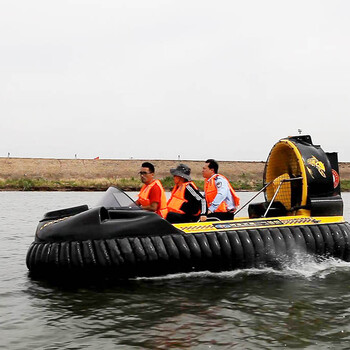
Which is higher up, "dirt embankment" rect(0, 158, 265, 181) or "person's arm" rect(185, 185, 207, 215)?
"dirt embankment" rect(0, 158, 265, 181)

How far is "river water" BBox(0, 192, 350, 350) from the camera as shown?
380cm

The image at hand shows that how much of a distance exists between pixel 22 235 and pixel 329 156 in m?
5.69

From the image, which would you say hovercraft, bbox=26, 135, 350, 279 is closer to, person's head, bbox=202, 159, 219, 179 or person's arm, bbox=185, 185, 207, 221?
person's arm, bbox=185, 185, 207, 221

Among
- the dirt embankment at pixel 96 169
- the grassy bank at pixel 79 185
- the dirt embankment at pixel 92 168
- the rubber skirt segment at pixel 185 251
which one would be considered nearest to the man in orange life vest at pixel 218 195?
the rubber skirt segment at pixel 185 251

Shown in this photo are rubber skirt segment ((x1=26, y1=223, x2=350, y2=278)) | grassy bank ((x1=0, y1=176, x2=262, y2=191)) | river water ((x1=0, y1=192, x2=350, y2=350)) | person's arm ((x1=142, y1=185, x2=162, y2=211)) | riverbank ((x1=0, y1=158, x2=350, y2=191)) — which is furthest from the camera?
riverbank ((x1=0, y1=158, x2=350, y2=191))

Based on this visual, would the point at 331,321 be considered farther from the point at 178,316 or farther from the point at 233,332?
the point at 178,316

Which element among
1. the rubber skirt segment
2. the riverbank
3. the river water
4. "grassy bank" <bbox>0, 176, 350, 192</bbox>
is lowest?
the river water

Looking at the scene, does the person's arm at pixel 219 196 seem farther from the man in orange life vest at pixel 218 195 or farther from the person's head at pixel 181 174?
the person's head at pixel 181 174

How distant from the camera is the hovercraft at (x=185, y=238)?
18.1ft

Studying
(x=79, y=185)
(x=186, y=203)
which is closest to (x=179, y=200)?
(x=186, y=203)

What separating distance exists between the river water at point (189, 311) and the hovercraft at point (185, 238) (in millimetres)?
157

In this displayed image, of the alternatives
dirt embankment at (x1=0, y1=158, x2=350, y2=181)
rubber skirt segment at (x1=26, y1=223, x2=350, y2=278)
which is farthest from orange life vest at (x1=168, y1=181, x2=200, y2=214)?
dirt embankment at (x1=0, y1=158, x2=350, y2=181)

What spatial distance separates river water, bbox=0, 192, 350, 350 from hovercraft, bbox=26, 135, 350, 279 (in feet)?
0.51

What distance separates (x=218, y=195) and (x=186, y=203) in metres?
0.46
